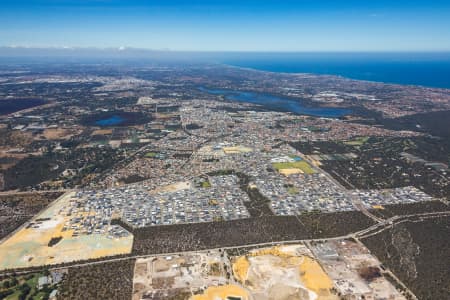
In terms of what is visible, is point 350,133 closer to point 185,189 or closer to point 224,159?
point 224,159

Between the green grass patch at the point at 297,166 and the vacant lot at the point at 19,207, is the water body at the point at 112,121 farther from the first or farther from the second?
the green grass patch at the point at 297,166

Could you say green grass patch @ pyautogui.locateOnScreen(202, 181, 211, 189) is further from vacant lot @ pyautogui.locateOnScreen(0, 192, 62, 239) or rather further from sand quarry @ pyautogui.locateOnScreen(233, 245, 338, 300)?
vacant lot @ pyautogui.locateOnScreen(0, 192, 62, 239)

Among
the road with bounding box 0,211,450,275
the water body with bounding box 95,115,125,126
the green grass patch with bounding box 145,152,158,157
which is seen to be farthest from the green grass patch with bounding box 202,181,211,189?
the water body with bounding box 95,115,125,126

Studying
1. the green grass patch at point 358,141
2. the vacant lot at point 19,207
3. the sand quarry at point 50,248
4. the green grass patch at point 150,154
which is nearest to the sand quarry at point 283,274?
the sand quarry at point 50,248

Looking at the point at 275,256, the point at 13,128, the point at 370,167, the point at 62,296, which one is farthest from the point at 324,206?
the point at 13,128

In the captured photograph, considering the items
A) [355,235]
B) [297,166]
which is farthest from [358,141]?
[355,235]

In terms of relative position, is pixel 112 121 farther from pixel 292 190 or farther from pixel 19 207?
pixel 292 190

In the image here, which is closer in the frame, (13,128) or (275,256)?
(275,256)
